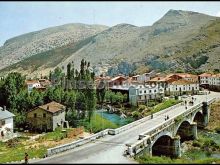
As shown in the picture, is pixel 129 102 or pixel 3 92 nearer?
pixel 3 92

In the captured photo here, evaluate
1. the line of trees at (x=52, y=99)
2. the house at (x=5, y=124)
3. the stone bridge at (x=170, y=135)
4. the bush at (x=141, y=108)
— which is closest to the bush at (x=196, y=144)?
the stone bridge at (x=170, y=135)

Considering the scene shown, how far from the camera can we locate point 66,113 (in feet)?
220

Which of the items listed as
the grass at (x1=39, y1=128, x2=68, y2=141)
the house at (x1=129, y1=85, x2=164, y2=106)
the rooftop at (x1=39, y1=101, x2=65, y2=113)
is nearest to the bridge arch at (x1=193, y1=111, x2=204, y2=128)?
the house at (x1=129, y1=85, x2=164, y2=106)

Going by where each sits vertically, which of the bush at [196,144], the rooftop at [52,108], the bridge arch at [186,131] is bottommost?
the bush at [196,144]

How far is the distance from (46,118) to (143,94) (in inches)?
1818

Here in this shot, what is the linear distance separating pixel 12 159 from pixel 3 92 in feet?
135

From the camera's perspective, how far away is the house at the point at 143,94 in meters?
101

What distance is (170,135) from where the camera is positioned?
48.3 metres

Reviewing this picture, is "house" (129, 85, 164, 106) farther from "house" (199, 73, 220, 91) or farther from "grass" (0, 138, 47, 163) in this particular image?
"grass" (0, 138, 47, 163)

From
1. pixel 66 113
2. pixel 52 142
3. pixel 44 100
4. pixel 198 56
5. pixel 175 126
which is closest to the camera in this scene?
pixel 52 142

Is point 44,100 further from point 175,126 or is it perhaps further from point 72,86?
point 175,126

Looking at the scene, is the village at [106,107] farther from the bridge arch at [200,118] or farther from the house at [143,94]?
the bridge arch at [200,118]

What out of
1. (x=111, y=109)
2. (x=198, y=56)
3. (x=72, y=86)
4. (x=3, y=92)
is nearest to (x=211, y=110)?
(x=111, y=109)

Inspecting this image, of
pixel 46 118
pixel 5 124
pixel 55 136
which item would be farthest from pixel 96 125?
pixel 5 124
